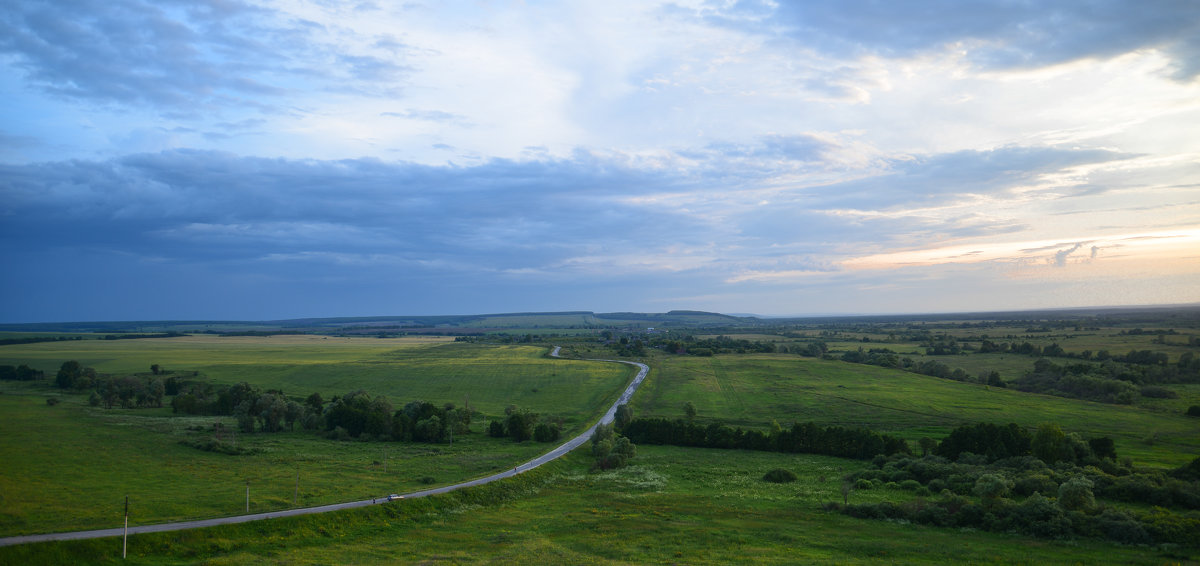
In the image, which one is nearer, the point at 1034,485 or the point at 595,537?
the point at 595,537

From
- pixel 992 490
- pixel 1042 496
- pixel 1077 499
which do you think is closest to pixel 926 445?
pixel 1042 496

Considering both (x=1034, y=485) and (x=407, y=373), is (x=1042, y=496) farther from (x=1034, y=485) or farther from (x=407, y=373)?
(x=407, y=373)

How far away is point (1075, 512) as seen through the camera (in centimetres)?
4153

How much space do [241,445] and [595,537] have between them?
51.3m

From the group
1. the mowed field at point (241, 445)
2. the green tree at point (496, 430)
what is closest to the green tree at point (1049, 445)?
the mowed field at point (241, 445)

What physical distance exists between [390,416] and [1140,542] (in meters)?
79.4

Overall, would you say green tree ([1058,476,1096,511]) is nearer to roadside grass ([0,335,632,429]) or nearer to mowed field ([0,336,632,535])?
mowed field ([0,336,632,535])

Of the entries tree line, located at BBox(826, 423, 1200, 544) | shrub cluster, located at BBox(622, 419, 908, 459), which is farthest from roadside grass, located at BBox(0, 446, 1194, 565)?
shrub cluster, located at BBox(622, 419, 908, 459)

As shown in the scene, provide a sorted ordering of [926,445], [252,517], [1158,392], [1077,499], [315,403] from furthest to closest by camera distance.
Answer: [1158,392] < [315,403] < [926,445] < [1077,499] < [252,517]

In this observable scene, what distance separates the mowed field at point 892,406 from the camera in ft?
253

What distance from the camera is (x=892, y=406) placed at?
98375mm

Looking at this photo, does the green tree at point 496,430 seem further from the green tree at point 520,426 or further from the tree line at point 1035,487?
the tree line at point 1035,487

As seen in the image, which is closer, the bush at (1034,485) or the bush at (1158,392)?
the bush at (1034,485)

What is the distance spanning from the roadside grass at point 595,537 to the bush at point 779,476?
423cm
